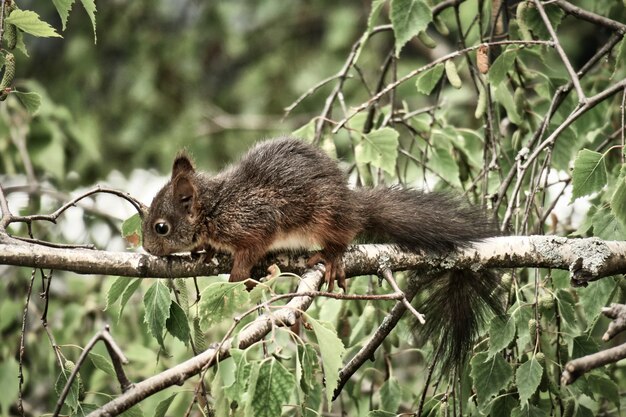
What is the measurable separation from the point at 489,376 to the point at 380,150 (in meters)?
0.91

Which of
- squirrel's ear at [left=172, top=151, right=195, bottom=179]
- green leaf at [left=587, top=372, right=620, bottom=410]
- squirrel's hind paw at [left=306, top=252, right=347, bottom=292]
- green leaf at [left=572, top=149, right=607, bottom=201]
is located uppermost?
squirrel's ear at [left=172, top=151, right=195, bottom=179]

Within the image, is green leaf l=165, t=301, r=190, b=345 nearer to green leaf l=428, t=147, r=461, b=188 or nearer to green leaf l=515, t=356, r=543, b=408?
green leaf l=515, t=356, r=543, b=408

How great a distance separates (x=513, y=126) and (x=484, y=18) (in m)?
0.50

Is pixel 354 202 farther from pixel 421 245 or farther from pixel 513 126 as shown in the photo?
pixel 513 126

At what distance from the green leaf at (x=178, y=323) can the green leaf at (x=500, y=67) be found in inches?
48.9

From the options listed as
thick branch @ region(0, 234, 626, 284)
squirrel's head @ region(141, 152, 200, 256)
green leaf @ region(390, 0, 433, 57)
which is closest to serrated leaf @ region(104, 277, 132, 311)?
thick branch @ region(0, 234, 626, 284)

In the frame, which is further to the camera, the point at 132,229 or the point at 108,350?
the point at 132,229

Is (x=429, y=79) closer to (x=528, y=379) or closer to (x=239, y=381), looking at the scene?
(x=528, y=379)

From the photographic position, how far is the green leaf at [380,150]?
3.13 metres

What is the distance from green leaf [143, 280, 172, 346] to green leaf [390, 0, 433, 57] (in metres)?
1.17

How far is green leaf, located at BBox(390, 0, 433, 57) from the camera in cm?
306

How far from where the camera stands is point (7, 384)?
4027mm

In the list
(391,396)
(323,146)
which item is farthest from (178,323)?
(323,146)

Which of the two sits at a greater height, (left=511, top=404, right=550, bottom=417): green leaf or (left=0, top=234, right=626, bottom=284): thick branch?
(left=0, top=234, right=626, bottom=284): thick branch
